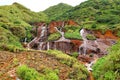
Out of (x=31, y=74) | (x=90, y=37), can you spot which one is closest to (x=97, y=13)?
(x=90, y=37)

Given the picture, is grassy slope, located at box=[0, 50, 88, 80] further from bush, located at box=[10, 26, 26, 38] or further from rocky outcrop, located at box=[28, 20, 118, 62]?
bush, located at box=[10, 26, 26, 38]

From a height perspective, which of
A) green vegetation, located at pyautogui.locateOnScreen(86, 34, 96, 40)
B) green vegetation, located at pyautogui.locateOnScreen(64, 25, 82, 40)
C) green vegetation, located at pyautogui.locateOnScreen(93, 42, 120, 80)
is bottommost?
green vegetation, located at pyautogui.locateOnScreen(93, 42, 120, 80)

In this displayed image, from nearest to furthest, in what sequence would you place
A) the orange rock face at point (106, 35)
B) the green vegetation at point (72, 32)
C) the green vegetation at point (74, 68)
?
the green vegetation at point (74, 68)
the green vegetation at point (72, 32)
the orange rock face at point (106, 35)

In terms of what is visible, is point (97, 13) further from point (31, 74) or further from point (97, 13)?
point (31, 74)

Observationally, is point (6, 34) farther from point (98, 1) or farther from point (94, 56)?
point (98, 1)

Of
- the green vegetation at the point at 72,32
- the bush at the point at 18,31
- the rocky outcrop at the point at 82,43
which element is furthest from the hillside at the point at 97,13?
the bush at the point at 18,31

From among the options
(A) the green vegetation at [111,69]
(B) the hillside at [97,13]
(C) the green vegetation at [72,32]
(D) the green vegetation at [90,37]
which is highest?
(B) the hillside at [97,13]

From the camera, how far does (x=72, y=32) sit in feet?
185

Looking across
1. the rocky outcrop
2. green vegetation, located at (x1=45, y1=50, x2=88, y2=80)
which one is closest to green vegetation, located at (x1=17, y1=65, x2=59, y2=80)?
green vegetation, located at (x1=45, y1=50, x2=88, y2=80)

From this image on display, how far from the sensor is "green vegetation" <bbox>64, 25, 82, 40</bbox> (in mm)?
51812

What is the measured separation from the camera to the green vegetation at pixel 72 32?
5181cm

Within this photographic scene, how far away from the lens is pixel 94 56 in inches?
1786

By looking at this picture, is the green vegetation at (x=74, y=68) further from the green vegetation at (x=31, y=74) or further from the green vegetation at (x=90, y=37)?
the green vegetation at (x=90, y=37)

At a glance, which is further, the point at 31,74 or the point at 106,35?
the point at 106,35
